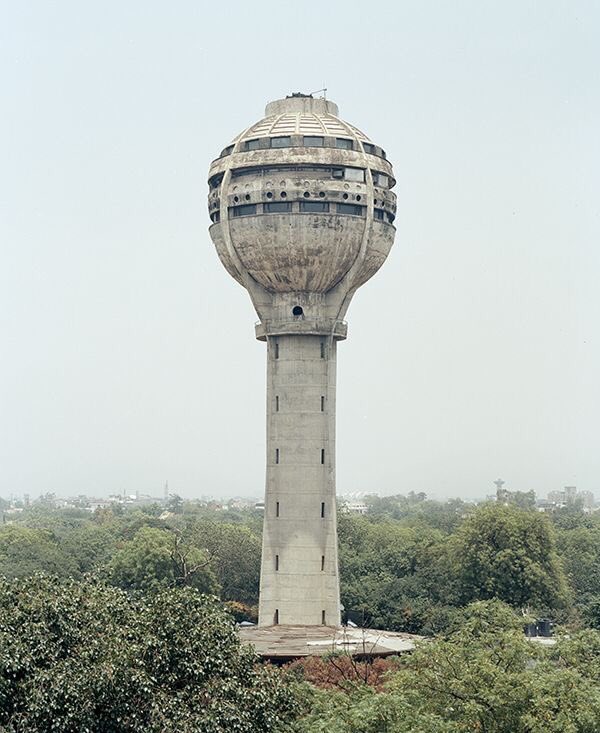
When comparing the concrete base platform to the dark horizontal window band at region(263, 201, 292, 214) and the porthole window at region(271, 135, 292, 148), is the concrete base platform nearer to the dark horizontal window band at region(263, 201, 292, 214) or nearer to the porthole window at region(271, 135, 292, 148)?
the dark horizontal window band at region(263, 201, 292, 214)

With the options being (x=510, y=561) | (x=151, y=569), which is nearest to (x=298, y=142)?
(x=510, y=561)

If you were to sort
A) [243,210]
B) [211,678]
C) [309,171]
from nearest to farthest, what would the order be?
[211,678] → [309,171] → [243,210]

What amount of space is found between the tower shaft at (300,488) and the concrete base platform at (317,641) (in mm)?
1700

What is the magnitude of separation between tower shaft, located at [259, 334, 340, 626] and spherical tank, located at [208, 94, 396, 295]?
402cm

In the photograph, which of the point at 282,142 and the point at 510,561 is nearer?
the point at 282,142

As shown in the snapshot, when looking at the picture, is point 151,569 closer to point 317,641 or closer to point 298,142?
point 317,641

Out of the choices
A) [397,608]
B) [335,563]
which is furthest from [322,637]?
[397,608]

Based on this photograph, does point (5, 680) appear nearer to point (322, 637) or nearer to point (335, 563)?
point (322, 637)

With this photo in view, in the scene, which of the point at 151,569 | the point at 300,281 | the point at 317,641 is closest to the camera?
the point at 317,641

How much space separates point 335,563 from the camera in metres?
85.6

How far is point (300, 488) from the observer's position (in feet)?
282

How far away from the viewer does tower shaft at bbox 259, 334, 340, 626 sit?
85.2 metres

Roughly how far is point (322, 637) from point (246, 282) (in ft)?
68.1

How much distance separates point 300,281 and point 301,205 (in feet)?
14.5
